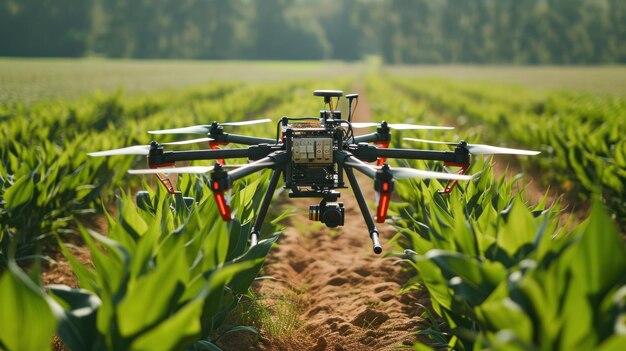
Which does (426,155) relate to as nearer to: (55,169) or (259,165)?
(259,165)

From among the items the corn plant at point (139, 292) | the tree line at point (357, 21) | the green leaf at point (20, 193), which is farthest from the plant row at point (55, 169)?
the tree line at point (357, 21)

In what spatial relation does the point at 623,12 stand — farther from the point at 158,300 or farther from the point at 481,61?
the point at 158,300

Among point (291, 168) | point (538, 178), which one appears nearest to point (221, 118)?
point (538, 178)

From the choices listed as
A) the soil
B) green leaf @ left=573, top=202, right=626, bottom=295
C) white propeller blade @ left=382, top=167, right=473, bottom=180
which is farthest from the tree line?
green leaf @ left=573, top=202, right=626, bottom=295

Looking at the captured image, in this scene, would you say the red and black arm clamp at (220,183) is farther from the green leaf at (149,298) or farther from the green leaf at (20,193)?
the green leaf at (20,193)

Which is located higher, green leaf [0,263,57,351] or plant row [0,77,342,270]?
green leaf [0,263,57,351]

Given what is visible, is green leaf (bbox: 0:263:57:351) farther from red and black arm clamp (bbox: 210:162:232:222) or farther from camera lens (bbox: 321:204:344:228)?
camera lens (bbox: 321:204:344:228)
